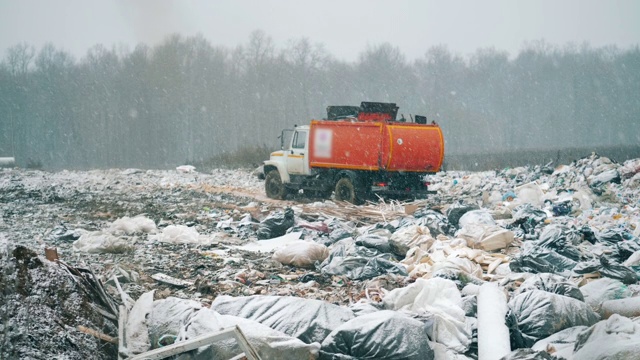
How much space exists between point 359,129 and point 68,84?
40180mm

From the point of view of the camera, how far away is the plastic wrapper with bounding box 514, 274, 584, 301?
470 cm

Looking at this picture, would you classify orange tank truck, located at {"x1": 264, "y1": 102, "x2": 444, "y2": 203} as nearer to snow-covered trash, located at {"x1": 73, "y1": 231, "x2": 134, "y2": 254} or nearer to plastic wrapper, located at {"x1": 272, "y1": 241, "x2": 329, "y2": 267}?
plastic wrapper, located at {"x1": 272, "y1": 241, "x2": 329, "y2": 267}

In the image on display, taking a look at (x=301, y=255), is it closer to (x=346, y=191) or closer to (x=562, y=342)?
(x=562, y=342)

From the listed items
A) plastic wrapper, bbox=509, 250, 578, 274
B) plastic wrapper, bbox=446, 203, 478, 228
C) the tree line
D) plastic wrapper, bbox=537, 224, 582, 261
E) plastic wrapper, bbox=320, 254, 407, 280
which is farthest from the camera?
the tree line

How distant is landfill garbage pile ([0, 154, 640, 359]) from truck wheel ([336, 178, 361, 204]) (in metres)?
0.88

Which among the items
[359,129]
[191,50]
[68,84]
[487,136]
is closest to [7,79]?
[68,84]

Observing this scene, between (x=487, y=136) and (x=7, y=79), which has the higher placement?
(x=7, y=79)

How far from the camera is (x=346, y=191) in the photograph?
47.9ft

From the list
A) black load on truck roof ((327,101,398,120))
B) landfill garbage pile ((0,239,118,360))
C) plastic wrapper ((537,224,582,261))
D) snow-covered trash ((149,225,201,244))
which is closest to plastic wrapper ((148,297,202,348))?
landfill garbage pile ((0,239,118,360))

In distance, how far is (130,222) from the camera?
9.20m

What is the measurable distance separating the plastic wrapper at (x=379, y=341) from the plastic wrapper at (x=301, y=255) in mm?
3085

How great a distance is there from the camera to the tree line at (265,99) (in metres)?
44.4

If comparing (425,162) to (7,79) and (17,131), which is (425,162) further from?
(17,131)

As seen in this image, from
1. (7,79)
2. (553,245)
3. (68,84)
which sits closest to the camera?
(553,245)
